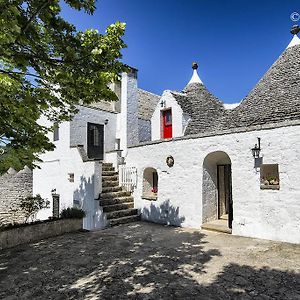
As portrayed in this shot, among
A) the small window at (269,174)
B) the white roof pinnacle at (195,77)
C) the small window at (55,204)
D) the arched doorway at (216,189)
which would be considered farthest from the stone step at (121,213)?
the white roof pinnacle at (195,77)

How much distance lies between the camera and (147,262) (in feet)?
20.5

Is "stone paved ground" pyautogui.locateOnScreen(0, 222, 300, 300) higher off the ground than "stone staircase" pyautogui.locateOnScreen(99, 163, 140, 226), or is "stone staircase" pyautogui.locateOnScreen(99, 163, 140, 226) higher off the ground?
"stone staircase" pyautogui.locateOnScreen(99, 163, 140, 226)

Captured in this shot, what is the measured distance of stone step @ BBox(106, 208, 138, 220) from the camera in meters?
11.1

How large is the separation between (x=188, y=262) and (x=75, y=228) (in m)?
5.54

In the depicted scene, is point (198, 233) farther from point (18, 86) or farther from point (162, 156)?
point (18, 86)

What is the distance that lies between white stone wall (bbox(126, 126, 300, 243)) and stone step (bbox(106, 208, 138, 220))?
451mm

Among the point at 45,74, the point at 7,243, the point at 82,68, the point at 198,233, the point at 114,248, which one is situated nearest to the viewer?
the point at 82,68

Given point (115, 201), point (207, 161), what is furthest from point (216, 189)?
point (115, 201)

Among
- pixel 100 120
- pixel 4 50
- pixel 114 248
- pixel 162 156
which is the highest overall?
pixel 100 120

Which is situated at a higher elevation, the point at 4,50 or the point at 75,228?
the point at 4,50

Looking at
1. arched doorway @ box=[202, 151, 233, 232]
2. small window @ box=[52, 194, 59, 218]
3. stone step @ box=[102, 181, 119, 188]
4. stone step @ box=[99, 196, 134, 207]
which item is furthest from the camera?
small window @ box=[52, 194, 59, 218]

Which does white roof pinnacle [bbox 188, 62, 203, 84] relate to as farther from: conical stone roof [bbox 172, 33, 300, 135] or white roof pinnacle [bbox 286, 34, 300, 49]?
white roof pinnacle [bbox 286, 34, 300, 49]

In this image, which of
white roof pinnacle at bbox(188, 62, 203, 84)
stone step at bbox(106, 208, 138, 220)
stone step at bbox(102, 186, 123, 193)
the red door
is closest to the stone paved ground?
stone step at bbox(106, 208, 138, 220)

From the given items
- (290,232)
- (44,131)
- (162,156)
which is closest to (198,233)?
(290,232)
